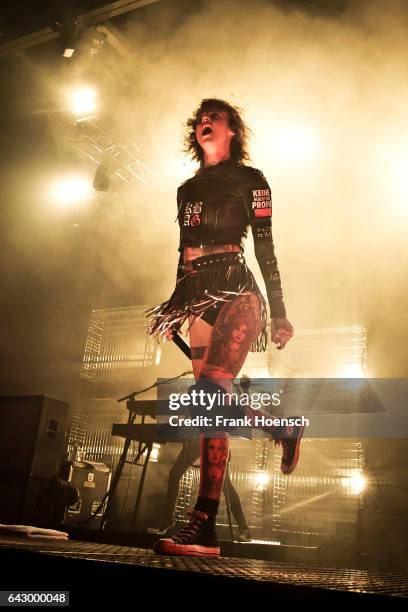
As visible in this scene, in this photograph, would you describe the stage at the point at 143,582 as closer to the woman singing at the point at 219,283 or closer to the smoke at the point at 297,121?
the woman singing at the point at 219,283

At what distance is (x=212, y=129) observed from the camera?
255 centimetres

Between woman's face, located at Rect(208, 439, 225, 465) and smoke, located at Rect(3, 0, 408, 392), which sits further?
smoke, located at Rect(3, 0, 408, 392)

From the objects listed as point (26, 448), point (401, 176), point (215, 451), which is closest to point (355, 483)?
point (401, 176)

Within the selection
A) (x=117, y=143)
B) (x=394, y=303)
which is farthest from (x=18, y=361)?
(x=394, y=303)

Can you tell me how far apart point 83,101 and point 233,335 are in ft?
12.5

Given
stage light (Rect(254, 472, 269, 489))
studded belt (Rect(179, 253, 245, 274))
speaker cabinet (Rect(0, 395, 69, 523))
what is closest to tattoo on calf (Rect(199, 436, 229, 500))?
studded belt (Rect(179, 253, 245, 274))

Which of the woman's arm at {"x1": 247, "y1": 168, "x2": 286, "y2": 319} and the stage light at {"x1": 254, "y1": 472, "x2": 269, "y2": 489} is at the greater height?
the woman's arm at {"x1": 247, "y1": 168, "x2": 286, "y2": 319}

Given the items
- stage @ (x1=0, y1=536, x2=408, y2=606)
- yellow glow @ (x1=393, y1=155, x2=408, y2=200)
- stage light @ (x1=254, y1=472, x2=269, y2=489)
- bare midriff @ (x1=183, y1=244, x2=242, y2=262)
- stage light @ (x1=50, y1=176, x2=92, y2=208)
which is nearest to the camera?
stage @ (x1=0, y1=536, x2=408, y2=606)

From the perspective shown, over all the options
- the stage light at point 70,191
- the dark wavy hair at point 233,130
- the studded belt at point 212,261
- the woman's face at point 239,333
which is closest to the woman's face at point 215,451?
the woman's face at point 239,333

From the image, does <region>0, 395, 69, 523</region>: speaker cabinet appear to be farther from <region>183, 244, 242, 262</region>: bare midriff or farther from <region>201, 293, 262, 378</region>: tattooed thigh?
<region>201, 293, 262, 378</region>: tattooed thigh

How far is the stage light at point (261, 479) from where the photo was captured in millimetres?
4879

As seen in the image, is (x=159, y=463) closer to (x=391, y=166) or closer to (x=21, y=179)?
(x=21, y=179)

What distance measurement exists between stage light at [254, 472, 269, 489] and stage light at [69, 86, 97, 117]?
3.90 meters

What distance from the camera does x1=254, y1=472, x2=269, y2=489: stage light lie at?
488 cm
